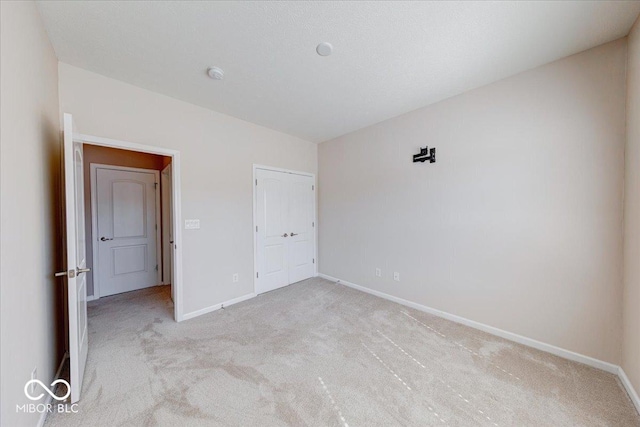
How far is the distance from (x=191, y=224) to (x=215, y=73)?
5.69ft

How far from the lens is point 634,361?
5.27 ft

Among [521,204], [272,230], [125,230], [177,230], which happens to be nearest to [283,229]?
[272,230]

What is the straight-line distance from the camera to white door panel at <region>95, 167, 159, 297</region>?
347cm

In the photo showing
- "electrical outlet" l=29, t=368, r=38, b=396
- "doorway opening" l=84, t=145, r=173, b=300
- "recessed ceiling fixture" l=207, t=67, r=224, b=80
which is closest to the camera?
"electrical outlet" l=29, t=368, r=38, b=396

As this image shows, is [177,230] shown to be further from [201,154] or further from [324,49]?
[324,49]

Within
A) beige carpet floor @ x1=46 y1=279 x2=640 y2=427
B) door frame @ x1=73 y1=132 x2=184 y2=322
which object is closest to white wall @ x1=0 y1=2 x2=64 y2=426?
beige carpet floor @ x1=46 y1=279 x2=640 y2=427

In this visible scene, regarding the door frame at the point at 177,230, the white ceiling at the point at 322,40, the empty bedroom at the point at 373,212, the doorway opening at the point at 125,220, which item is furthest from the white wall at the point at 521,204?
the doorway opening at the point at 125,220

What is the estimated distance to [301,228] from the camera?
4223 millimetres

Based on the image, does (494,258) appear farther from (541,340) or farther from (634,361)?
(634,361)

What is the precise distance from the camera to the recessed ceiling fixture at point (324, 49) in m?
1.83

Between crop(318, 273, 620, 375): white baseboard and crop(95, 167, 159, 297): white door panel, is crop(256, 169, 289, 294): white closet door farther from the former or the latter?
crop(95, 167, 159, 297): white door panel

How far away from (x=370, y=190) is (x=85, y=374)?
3611 mm

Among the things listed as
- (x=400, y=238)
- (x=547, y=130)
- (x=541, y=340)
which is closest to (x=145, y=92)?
(x=400, y=238)

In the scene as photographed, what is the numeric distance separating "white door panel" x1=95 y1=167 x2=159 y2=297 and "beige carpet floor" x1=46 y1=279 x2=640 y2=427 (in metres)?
1.10
